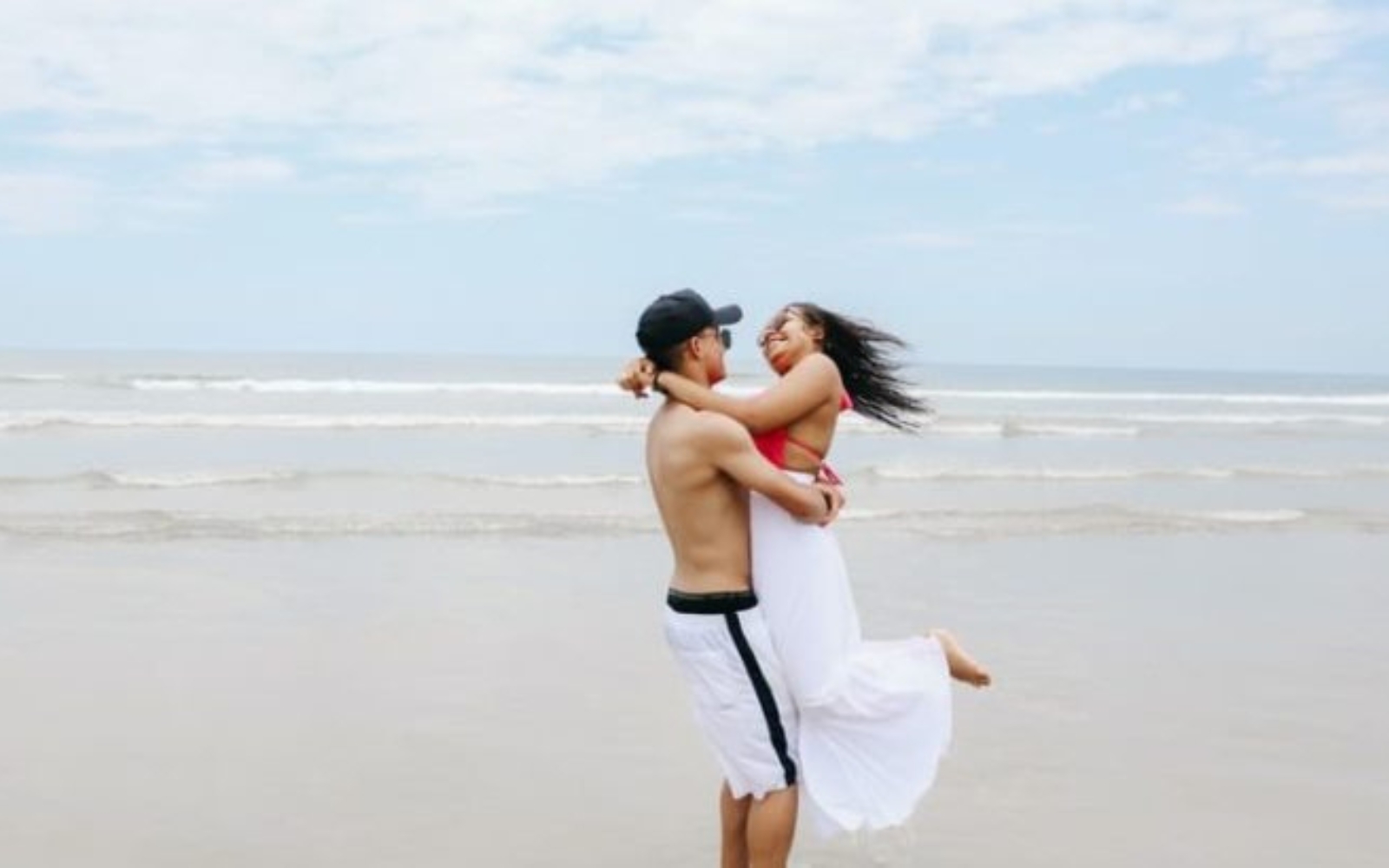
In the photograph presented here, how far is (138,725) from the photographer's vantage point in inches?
246

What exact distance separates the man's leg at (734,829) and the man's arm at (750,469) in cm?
93

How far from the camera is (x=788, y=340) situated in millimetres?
4277

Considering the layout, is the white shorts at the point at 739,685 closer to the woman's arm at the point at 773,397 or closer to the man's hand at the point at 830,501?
the man's hand at the point at 830,501

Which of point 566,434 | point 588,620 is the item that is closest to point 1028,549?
point 588,620

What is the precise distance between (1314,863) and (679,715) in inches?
109

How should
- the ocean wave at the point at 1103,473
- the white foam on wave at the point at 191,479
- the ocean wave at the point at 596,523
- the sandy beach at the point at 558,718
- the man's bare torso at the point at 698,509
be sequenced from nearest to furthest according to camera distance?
the man's bare torso at the point at 698,509, the sandy beach at the point at 558,718, the ocean wave at the point at 596,523, the white foam on wave at the point at 191,479, the ocean wave at the point at 1103,473

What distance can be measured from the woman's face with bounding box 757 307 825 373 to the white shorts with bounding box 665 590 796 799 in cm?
72

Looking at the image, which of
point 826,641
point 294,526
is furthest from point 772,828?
point 294,526

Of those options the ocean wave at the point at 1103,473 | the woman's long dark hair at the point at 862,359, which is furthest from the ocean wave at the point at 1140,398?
the woman's long dark hair at the point at 862,359

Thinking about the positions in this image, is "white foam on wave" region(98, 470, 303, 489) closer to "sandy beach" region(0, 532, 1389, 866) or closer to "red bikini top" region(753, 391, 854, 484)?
"sandy beach" region(0, 532, 1389, 866)

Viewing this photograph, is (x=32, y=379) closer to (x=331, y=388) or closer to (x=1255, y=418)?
(x=331, y=388)

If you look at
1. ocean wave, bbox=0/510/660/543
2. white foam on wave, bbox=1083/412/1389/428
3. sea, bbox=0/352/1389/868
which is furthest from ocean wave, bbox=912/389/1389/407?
ocean wave, bbox=0/510/660/543

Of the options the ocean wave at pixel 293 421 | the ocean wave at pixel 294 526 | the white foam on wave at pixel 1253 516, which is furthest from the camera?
the ocean wave at pixel 293 421

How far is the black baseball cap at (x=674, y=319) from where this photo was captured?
3.97m
